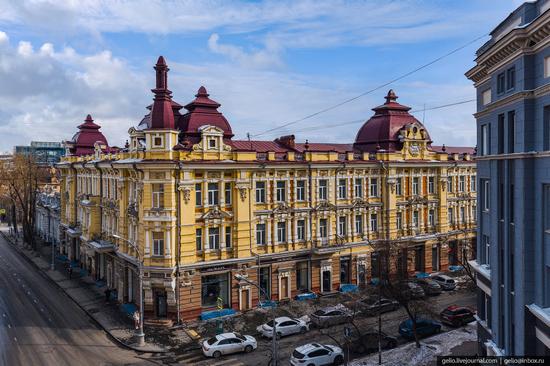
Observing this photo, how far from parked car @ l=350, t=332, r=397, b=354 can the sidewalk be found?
525 mm

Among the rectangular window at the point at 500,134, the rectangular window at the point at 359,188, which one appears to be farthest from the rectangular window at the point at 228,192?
the rectangular window at the point at 500,134

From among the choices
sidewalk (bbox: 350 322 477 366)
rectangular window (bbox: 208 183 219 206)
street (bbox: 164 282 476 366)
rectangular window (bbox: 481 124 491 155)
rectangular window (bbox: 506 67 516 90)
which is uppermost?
rectangular window (bbox: 506 67 516 90)

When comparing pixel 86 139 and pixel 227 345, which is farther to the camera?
pixel 86 139

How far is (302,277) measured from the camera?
1540 inches

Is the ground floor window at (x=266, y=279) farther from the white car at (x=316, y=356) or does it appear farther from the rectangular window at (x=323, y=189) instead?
the white car at (x=316, y=356)

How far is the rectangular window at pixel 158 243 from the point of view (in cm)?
3297

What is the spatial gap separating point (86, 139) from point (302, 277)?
→ 30385mm

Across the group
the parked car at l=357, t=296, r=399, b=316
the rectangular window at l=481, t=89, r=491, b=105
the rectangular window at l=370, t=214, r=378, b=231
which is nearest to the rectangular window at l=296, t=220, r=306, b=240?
the parked car at l=357, t=296, r=399, b=316

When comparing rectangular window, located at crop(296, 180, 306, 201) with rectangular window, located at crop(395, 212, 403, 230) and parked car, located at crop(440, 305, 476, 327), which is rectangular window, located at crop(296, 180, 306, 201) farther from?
parked car, located at crop(440, 305, 476, 327)

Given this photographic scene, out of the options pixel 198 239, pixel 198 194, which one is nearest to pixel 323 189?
pixel 198 194

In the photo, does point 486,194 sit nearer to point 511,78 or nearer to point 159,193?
point 511,78

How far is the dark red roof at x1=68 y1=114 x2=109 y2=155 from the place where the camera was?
51312 mm

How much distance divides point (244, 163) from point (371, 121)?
17692 mm

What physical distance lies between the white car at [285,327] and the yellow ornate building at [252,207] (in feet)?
17.1
